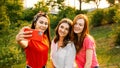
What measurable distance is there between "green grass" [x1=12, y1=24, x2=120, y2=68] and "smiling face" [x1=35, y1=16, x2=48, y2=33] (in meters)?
5.99

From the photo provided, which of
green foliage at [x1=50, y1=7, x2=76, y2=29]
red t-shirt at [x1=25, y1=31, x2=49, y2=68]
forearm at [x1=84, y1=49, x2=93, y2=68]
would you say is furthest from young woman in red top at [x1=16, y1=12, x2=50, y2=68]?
green foliage at [x1=50, y1=7, x2=76, y2=29]

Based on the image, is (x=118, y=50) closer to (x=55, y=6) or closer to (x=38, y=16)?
(x=55, y=6)

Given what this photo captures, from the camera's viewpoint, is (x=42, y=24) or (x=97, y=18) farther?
(x=97, y=18)

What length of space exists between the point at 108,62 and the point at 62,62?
6415 mm

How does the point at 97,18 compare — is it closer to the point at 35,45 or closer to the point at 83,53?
the point at 83,53

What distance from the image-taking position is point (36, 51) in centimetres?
354

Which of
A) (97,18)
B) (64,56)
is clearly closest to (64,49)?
(64,56)

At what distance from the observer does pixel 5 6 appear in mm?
9930

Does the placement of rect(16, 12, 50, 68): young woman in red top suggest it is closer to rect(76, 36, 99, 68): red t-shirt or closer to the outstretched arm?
the outstretched arm

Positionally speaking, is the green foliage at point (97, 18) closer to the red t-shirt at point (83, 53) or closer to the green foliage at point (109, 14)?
the green foliage at point (109, 14)

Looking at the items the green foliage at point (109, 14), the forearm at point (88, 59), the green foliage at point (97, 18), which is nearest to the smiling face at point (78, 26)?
the forearm at point (88, 59)

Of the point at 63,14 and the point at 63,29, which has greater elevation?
the point at 63,29

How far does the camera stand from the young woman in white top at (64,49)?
3.77 m

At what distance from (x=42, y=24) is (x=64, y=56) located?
0.46 metres
